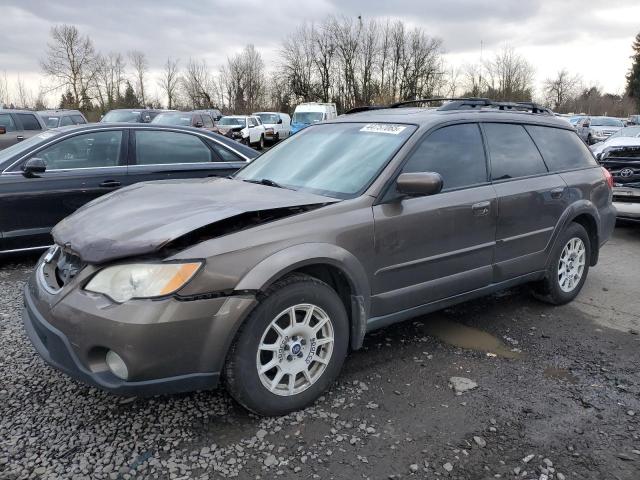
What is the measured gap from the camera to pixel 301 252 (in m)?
2.71

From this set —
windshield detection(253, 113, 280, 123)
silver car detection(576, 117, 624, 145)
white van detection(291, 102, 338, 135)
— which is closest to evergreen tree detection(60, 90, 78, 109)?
windshield detection(253, 113, 280, 123)

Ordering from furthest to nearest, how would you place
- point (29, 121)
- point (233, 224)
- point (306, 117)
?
1. point (306, 117)
2. point (29, 121)
3. point (233, 224)

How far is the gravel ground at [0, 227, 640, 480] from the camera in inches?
95.2

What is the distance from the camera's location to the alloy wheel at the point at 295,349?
2707mm

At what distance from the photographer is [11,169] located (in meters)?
5.21

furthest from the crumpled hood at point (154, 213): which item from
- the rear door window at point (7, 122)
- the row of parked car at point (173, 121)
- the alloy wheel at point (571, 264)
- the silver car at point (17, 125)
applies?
the rear door window at point (7, 122)

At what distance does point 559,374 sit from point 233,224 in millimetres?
2310

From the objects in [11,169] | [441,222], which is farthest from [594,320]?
[11,169]

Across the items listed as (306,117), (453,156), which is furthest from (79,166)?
(306,117)

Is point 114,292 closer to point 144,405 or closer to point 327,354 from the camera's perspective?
point 144,405

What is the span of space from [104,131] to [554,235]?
183 inches

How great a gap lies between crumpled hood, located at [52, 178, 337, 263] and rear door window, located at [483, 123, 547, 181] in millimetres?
1557

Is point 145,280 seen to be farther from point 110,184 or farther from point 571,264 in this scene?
point 571,264

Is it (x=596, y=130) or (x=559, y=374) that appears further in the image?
(x=596, y=130)
